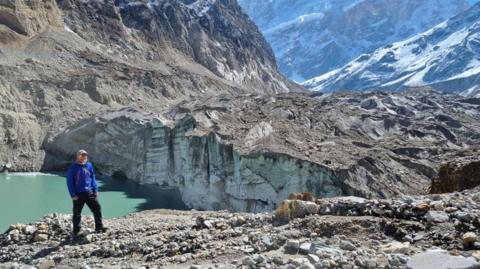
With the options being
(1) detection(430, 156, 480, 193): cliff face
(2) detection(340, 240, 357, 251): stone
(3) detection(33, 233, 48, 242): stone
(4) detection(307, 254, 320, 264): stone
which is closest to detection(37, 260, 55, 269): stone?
(3) detection(33, 233, 48, 242): stone

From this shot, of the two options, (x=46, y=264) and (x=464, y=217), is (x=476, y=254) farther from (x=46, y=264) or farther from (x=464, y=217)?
(x=46, y=264)

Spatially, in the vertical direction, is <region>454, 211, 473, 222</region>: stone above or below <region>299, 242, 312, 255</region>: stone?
above

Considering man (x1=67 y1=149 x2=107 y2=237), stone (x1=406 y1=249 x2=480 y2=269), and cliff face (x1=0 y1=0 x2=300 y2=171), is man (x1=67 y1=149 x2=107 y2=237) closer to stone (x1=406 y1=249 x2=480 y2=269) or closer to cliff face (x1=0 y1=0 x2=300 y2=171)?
stone (x1=406 y1=249 x2=480 y2=269)

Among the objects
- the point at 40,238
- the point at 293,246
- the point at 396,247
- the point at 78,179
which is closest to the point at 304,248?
the point at 293,246

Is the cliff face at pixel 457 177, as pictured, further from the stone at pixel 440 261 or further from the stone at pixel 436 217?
the stone at pixel 440 261

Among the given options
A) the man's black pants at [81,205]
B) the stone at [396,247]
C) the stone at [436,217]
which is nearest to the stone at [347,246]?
the stone at [396,247]

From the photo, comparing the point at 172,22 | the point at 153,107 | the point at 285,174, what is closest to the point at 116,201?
the point at 285,174
